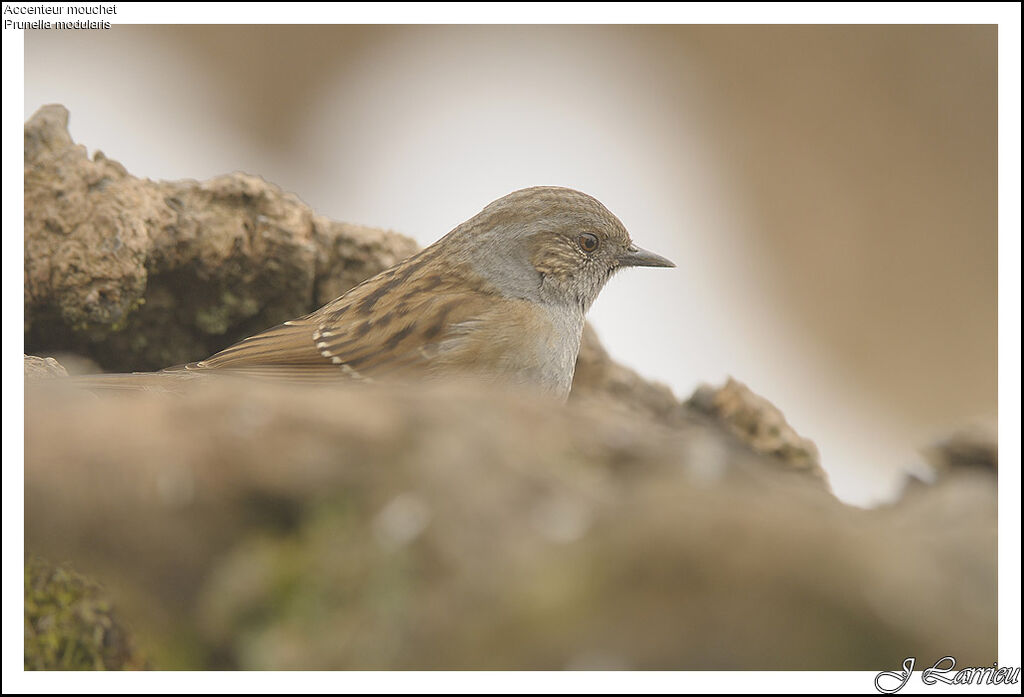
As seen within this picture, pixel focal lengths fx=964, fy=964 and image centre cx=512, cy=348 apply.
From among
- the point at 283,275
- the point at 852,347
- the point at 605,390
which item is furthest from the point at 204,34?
the point at 852,347

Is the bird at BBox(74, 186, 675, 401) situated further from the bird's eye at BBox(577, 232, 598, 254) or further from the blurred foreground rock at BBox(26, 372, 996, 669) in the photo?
the blurred foreground rock at BBox(26, 372, 996, 669)

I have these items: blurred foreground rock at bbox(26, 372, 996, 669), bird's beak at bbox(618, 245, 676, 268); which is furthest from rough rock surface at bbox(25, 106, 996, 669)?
bird's beak at bbox(618, 245, 676, 268)

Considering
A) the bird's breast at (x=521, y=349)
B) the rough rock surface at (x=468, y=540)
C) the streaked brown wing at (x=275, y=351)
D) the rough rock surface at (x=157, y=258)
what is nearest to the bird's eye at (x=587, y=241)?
the bird's breast at (x=521, y=349)

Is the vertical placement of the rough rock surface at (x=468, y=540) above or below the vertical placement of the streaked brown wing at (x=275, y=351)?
below

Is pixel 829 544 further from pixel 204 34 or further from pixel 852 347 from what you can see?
pixel 852 347

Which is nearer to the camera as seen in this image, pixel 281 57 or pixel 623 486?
pixel 623 486

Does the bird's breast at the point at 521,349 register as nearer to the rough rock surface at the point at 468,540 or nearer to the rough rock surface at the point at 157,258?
the rough rock surface at the point at 157,258

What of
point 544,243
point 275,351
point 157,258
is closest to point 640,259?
point 544,243
